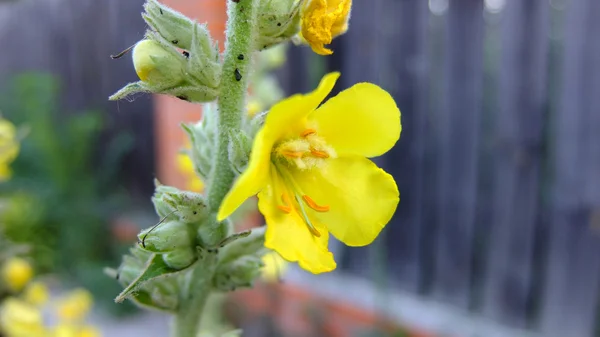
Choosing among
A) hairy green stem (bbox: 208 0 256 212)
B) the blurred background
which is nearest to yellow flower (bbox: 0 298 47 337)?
the blurred background

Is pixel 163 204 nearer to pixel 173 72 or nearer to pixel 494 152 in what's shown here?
pixel 173 72

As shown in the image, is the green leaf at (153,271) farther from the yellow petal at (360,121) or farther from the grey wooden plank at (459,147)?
the grey wooden plank at (459,147)

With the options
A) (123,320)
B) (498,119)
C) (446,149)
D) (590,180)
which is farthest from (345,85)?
(123,320)

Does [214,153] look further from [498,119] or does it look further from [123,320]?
[123,320]

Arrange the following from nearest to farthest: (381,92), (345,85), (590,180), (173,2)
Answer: (381,92), (590,180), (345,85), (173,2)

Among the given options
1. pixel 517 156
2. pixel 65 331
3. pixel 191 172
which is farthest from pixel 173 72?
pixel 517 156

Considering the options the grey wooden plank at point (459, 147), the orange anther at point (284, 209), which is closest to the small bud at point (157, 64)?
the orange anther at point (284, 209)

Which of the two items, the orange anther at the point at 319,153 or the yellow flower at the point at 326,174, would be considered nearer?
the yellow flower at the point at 326,174
